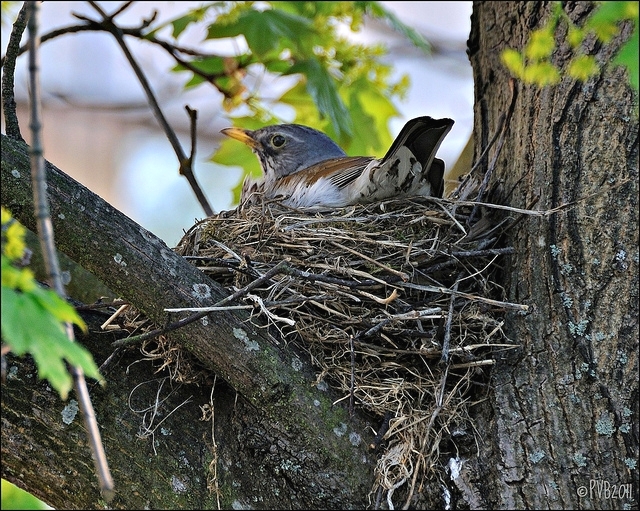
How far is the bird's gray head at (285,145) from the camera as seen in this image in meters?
4.21

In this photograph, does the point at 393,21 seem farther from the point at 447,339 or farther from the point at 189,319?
the point at 189,319

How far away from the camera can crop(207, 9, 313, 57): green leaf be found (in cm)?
367

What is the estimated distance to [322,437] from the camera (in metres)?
2.25

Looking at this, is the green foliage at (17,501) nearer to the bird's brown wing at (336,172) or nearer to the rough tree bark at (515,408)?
the rough tree bark at (515,408)

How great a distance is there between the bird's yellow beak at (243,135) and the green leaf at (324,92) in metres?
A: 0.57

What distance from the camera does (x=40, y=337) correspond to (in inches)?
49.4

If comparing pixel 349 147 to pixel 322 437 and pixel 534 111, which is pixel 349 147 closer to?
pixel 534 111

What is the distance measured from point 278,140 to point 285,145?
0.16 ft

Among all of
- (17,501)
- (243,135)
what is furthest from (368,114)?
(17,501)

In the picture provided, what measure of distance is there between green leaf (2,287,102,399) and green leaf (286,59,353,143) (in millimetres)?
2570

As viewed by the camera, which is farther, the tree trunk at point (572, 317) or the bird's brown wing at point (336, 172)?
the bird's brown wing at point (336, 172)

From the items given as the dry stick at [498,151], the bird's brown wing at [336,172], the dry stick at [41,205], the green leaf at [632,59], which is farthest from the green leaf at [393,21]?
the dry stick at [41,205]

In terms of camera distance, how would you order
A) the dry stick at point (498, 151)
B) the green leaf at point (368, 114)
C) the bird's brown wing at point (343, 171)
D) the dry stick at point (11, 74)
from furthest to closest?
the green leaf at point (368, 114), the bird's brown wing at point (343, 171), the dry stick at point (498, 151), the dry stick at point (11, 74)

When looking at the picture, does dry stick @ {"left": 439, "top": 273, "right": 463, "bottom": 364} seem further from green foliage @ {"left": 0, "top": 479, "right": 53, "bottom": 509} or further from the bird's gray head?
green foliage @ {"left": 0, "top": 479, "right": 53, "bottom": 509}
